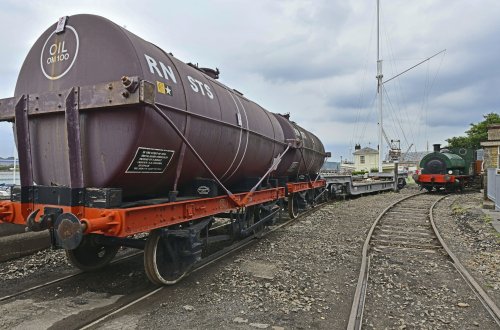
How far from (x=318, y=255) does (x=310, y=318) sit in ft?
9.76

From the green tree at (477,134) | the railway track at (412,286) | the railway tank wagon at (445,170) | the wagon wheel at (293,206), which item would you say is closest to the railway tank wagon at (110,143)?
the railway track at (412,286)

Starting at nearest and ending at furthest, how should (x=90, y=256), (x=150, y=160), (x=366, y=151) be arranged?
(x=150, y=160), (x=90, y=256), (x=366, y=151)

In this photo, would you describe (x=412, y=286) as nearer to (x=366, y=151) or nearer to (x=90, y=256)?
(x=90, y=256)

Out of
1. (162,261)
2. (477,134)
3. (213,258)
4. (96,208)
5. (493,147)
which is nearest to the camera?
(96,208)

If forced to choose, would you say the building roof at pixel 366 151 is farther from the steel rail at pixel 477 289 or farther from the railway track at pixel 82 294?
the railway track at pixel 82 294

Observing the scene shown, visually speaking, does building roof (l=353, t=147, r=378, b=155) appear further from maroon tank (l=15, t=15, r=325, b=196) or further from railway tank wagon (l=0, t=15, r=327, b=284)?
maroon tank (l=15, t=15, r=325, b=196)

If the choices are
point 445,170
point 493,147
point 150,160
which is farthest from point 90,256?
point 445,170

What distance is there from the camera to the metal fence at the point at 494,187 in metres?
12.7

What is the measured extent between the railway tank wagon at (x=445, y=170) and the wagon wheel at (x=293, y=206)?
14.8 meters

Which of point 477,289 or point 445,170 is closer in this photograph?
point 477,289

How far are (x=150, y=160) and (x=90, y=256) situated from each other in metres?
2.42

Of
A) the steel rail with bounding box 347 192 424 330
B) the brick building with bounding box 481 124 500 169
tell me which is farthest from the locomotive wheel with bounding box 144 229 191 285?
the brick building with bounding box 481 124 500 169

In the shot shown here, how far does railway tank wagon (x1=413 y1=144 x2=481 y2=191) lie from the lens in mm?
23172

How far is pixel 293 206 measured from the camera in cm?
1198
